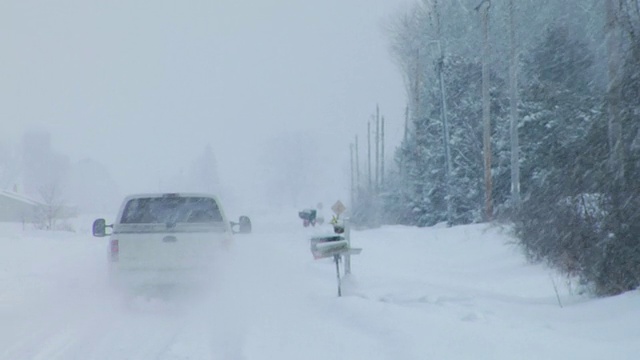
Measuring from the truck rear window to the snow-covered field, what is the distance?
0.97 metres

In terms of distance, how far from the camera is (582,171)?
10461 mm

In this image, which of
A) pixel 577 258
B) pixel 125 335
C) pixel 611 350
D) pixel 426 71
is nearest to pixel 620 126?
pixel 577 258

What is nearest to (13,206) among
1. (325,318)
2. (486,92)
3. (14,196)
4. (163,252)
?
(14,196)

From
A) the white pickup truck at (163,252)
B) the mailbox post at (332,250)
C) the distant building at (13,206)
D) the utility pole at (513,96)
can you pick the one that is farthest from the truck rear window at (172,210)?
the distant building at (13,206)

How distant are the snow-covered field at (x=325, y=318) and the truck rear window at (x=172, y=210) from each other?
3.17 feet

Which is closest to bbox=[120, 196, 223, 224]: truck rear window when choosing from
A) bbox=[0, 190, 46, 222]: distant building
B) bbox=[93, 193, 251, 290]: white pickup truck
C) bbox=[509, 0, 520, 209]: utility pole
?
bbox=[93, 193, 251, 290]: white pickup truck

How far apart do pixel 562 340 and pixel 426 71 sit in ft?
162

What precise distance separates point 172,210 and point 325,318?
4577 millimetres

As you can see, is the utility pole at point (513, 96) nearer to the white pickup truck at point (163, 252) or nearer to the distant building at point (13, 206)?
the white pickup truck at point (163, 252)

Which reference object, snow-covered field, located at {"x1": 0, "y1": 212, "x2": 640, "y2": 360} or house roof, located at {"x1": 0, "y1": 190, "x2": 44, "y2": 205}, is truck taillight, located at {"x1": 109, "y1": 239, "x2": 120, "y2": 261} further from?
house roof, located at {"x1": 0, "y1": 190, "x2": 44, "y2": 205}

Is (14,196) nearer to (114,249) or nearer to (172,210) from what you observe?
(172,210)

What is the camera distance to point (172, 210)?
45.3 ft

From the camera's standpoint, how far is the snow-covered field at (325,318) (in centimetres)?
797

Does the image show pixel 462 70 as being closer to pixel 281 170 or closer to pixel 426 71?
pixel 426 71
